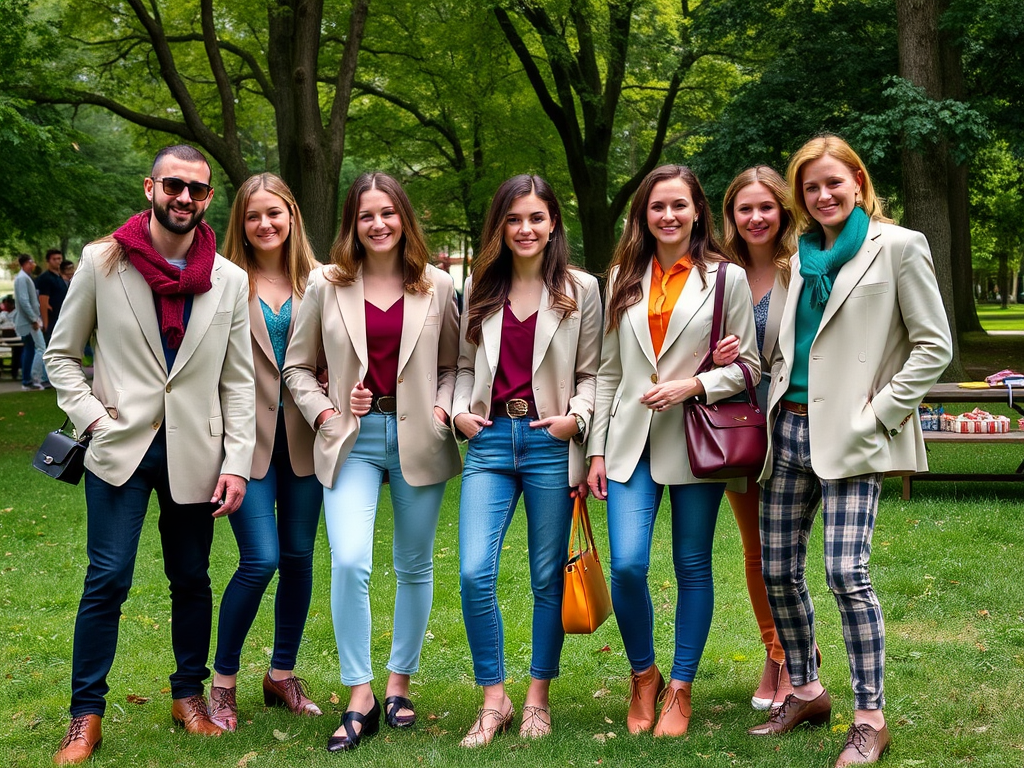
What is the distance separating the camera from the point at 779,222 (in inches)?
195

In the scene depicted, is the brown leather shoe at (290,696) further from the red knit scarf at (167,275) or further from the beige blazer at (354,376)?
the red knit scarf at (167,275)

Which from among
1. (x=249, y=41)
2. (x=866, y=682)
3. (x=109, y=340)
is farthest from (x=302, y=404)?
(x=249, y=41)

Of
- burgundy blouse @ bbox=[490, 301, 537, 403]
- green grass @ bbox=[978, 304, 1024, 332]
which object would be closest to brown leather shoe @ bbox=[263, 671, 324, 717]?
burgundy blouse @ bbox=[490, 301, 537, 403]

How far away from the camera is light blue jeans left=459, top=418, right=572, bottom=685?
→ 455 centimetres

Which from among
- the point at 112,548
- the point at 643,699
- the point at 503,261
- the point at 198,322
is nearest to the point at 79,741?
the point at 112,548

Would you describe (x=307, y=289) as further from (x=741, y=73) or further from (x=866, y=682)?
(x=741, y=73)

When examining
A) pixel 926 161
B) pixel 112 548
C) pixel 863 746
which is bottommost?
pixel 863 746

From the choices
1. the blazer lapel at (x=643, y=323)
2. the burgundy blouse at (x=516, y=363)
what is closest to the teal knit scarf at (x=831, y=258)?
the blazer lapel at (x=643, y=323)

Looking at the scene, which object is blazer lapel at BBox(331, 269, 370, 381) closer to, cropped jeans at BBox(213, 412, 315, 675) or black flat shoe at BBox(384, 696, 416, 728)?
cropped jeans at BBox(213, 412, 315, 675)

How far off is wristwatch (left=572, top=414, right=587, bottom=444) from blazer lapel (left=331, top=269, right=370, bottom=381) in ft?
3.17

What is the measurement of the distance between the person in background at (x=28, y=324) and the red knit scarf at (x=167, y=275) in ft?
52.0

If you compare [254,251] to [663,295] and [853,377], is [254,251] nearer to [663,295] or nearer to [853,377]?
[663,295]

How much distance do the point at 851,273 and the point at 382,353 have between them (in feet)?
6.66

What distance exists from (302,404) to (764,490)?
2063 millimetres
